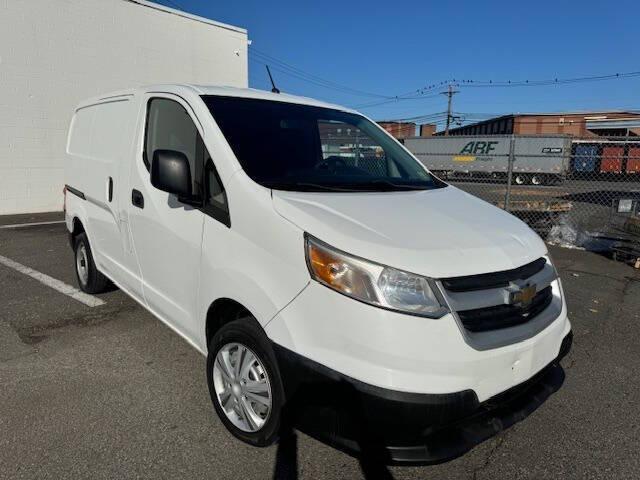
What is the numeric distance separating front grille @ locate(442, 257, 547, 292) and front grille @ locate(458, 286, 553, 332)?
0.32 feet

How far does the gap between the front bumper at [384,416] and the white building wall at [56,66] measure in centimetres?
1183

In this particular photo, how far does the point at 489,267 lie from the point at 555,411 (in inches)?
59.5

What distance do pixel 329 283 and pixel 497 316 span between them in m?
0.79

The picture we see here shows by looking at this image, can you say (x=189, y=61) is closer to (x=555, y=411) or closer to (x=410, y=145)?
(x=555, y=411)

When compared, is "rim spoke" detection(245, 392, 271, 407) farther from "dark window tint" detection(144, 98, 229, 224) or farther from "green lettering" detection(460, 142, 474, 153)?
"green lettering" detection(460, 142, 474, 153)

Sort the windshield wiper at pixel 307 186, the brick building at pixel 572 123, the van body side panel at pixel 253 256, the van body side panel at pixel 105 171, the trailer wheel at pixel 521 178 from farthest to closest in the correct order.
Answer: the brick building at pixel 572 123 → the trailer wheel at pixel 521 178 → the van body side panel at pixel 105 171 → the windshield wiper at pixel 307 186 → the van body side panel at pixel 253 256

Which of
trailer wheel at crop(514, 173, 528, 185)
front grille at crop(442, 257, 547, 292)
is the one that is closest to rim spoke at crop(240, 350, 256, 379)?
front grille at crop(442, 257, 547, 292)

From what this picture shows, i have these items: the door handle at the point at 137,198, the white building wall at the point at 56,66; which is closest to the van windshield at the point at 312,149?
the door handle at the point at 137,198

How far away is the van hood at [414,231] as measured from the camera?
2.10 metres

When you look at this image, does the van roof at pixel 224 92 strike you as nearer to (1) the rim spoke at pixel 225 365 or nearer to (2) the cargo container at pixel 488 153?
(1) the rim spoke at pixel 225 365

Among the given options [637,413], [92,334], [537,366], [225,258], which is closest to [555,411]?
[637,413]

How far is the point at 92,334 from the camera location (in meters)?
4.10

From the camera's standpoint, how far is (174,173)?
2666 mm

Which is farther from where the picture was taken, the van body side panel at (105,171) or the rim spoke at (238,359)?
the van body side panel at (105,171)
